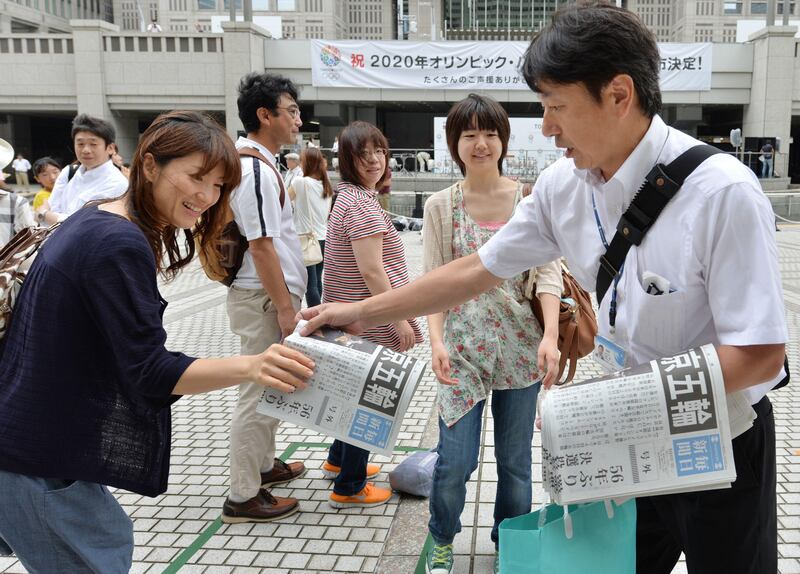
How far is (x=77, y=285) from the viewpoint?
5.36 ft

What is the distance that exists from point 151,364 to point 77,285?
25cm

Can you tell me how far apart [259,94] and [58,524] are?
2.48m

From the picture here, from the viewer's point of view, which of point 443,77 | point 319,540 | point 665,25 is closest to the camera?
point 319,540

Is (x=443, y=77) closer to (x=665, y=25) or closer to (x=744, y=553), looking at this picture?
(x=744, y=553)

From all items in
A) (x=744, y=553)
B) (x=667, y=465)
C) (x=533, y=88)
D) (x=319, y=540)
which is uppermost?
(x=533, y=88)

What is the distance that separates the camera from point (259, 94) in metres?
3.62

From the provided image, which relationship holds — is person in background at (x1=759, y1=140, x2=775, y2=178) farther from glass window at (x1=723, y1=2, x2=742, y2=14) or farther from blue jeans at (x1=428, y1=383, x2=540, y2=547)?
glass window at (x1=723, y1=2, x2=742, y2=14)

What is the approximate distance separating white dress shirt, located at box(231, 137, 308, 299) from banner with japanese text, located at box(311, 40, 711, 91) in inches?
1024

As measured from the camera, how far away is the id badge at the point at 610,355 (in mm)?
1647

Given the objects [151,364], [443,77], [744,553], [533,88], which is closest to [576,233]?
[533,88]

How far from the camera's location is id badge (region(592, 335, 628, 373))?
5.41ft

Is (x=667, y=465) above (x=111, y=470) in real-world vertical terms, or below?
above

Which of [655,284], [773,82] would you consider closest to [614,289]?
[655,284]

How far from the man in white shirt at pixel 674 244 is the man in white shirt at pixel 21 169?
31.1 meters
